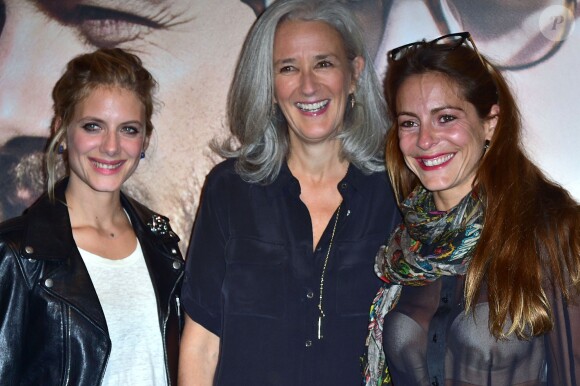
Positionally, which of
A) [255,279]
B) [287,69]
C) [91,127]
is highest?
[287,69]

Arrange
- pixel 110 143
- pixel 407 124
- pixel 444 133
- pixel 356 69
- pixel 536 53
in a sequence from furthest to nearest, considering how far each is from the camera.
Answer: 1. pixel 536 53
2. pixel 356 69
3. pixel 110 143
4. pixel 407 124
5. pixel 444 133

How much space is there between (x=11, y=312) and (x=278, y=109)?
3.39ft

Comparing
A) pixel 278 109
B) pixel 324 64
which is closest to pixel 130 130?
pixel 278 109

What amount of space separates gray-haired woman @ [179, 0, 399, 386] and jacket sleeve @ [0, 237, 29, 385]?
20.2 inches

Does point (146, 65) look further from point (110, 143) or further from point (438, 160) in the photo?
point (438, 160)

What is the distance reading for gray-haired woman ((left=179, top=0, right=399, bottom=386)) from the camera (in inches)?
90.0

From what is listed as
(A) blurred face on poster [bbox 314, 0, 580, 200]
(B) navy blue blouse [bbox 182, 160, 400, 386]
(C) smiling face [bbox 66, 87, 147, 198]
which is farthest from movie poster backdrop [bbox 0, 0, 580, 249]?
(C) smiling face [bbox 66, 87, 147, 198]

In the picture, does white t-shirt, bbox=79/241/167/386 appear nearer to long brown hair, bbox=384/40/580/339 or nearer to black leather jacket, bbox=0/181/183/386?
black leather jacket, bbox=0/181/183/386

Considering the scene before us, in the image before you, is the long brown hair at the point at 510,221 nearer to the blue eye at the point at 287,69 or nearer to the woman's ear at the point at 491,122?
the woman's ear at the point at 491,122

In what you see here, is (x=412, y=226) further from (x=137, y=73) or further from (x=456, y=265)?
(x=137, y=73)

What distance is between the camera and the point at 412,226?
6.93 ft

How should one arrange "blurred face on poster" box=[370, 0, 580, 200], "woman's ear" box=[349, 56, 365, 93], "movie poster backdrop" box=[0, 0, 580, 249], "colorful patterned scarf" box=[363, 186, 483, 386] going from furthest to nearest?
"movie poster backdrop" box=[0, 0, 580, 249]
"blurred face on poster" box=[370, 0, 580, 200]
"woman's ear" box=[349, 56, 365, 93]
"colorful patterned scarf" box=[363, 186, 483, 386]

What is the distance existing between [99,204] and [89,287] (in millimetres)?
302

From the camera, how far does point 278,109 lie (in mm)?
2539
